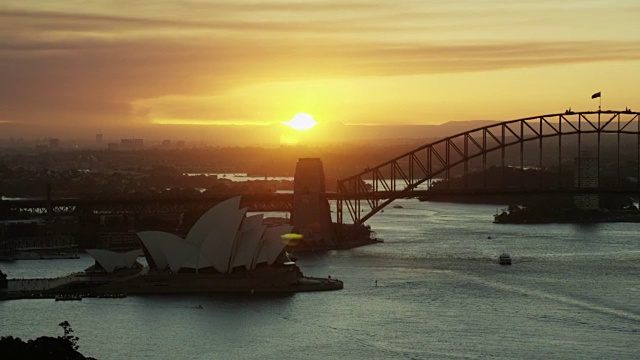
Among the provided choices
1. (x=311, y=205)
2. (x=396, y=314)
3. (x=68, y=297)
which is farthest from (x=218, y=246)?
(x=311, y=205)

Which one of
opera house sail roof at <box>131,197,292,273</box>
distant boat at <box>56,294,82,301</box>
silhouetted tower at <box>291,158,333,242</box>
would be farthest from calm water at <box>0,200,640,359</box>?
silhouetted tower at <box>291,158,333,242</box>

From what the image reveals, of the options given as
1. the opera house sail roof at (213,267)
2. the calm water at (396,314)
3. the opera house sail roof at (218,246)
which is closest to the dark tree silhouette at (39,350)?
the calm water at (396,314)

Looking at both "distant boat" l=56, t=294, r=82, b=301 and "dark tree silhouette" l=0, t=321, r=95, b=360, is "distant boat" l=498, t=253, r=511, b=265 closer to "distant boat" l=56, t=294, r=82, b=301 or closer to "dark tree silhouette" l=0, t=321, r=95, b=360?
"distant boat" l=56, t=294, r=82, b=301

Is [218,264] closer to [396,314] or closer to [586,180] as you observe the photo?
[396,314]

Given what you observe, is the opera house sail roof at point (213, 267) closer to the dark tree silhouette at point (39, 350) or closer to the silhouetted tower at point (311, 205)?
the dark tree silhouette at point (39, 350)

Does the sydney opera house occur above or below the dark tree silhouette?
above

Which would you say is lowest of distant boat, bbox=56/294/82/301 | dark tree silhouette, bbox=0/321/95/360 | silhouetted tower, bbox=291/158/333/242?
dark tree silhouette, bbox=0/321/95/360
